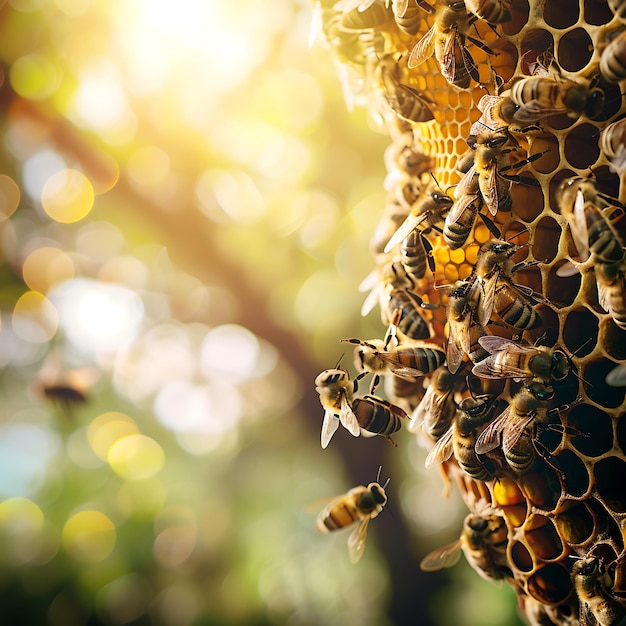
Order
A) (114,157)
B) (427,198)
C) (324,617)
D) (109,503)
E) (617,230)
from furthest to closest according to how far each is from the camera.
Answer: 1. (109,503)
2. (324,617)
3. (114,157)
4. (427,198)
5. (617,230)

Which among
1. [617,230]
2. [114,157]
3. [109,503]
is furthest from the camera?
[109,503]

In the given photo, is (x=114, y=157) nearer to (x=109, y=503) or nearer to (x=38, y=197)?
(x=38, y=197)

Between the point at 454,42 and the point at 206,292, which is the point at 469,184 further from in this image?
the point at 206,292

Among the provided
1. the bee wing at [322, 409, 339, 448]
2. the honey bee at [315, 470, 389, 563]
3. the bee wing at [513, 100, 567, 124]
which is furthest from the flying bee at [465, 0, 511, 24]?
the honey bee at [315, 470, 389, 563]

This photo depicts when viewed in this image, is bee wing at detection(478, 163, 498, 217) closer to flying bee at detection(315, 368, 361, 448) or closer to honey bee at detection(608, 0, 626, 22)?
honey bee at detection(608, 0, 626, 22)

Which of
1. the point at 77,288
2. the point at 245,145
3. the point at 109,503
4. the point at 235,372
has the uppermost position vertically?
the point at 245,145

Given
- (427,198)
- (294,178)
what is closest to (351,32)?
(427,198)

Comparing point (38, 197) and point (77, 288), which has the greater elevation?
point (38, 197)
